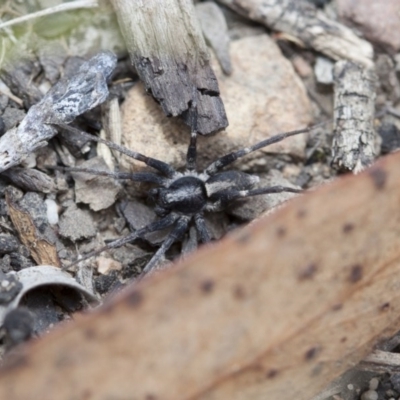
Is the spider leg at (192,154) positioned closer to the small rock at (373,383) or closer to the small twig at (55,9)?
the small twig at (55,9)

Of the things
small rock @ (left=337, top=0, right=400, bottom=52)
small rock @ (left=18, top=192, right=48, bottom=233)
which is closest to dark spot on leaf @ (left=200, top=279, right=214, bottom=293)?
small rock @ (left=18, top=192, right=48, bottom=233)

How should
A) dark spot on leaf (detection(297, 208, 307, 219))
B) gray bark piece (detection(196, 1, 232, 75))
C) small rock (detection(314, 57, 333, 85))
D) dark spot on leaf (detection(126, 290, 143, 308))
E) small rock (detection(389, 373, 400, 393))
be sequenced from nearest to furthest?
dark spot on leaf (detection(126, 290, 143, 308))
dark spot on leaf (detection(297, 208, 307, 219))
small rock (detection(389, 373, 400, 393))
gray bark piece (detection(196, 1, 232, 75))
small rock (detection(314, 57, 333, 85))

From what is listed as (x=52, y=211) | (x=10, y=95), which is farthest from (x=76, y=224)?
(x=10, y=95)

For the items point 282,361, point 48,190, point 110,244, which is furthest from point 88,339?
point 48,190

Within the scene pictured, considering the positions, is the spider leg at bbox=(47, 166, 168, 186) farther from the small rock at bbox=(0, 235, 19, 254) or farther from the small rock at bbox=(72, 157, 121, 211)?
the small rock at bbox=(0, 235, 19, 254)

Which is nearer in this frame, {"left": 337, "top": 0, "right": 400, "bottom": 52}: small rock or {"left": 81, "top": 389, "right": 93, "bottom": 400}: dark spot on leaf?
{"left": 81, "top": 389, "right": 93, "bottom": 400}: dark spot on leaf

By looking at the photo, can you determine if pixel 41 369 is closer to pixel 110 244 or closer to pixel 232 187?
pixel 110 244

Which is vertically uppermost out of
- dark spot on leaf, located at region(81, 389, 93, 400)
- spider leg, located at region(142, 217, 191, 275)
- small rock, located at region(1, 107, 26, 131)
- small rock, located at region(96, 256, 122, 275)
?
small rock, located at region(1, 107, 26, 131)
